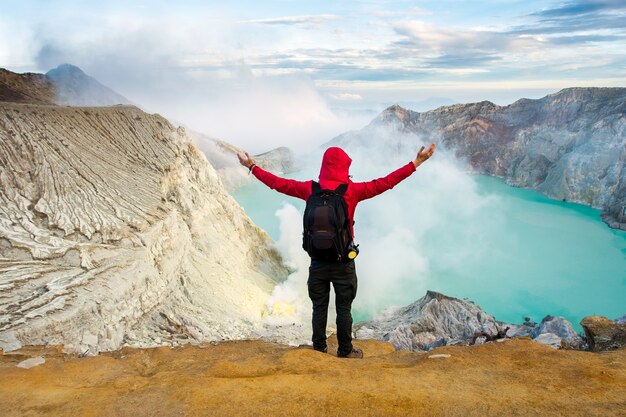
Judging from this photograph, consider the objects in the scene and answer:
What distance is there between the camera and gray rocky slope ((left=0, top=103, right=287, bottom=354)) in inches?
460

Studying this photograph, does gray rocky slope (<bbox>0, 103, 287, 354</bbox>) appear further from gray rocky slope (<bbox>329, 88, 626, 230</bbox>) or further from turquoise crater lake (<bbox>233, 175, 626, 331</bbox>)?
gray rocky slope (<bbox>329, 88, 626, 230</bbox>)

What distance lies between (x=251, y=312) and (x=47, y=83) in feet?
96.8

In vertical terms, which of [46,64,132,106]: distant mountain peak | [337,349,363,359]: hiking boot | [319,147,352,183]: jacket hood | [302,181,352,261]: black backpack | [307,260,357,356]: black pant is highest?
[46,64,132,106]: distant mountain peak

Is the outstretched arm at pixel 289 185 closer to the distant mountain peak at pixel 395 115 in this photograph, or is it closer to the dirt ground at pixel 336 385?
the dirt ground at pixel 336 385

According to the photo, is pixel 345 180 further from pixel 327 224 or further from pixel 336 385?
pixel 336 385

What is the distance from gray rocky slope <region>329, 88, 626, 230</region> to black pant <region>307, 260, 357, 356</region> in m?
52.4

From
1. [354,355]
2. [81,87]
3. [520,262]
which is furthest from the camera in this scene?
[81,87]

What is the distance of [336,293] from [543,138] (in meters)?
75.3

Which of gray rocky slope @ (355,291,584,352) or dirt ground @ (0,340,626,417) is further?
gray rocky slope @ (355,291,584,352)

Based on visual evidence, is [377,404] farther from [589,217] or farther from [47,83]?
[589,217]

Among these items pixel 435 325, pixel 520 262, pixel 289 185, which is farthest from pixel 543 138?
pixel 289 185

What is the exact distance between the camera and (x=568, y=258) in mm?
39438

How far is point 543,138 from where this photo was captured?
71500 mm

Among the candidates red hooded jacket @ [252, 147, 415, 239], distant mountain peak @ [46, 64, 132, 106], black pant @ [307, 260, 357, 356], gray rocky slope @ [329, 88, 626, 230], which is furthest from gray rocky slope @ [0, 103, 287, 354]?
gray rocky slope @ [329, 88, 626, 230]
